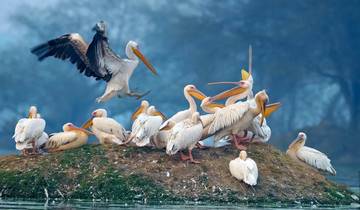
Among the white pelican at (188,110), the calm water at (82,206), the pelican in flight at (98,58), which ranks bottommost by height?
the calm water at (82,206)

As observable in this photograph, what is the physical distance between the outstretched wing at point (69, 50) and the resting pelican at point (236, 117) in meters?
2.86

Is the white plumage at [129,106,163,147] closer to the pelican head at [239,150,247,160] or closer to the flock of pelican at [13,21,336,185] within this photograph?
the flock of pelican at [13,21,336,185]

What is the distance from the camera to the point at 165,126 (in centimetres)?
1589

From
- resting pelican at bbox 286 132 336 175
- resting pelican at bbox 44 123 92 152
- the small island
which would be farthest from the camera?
resting pelican at bbox 286 132 336 175

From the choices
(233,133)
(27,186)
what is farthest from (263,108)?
(27,186)

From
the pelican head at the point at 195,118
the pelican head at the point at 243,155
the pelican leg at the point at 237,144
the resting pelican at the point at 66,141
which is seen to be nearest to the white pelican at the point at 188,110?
the pelican head at the point at 195,118

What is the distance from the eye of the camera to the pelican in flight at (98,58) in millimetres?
17219

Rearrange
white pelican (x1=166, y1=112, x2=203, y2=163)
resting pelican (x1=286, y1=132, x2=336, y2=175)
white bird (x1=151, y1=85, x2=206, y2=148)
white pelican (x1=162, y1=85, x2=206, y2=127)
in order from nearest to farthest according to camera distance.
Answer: white pelican (x1=166, y1=112, x2=203, y2=163) → white bird (x1=151, y1=85, x2=206, y2=148) → white pelican (x1=162, y1=85, x2=206, y2=127) → resting pelican (x1=286, y1=132, x2=336, y2=175)

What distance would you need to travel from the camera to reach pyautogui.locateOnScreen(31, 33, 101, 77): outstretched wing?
1753 centimetres

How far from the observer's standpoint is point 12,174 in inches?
588

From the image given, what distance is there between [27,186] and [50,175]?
1.21 feet

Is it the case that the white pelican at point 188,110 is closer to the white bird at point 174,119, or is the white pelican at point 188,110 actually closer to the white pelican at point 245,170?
the white bird at point 174,119

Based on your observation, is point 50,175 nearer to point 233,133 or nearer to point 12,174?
point 12,174

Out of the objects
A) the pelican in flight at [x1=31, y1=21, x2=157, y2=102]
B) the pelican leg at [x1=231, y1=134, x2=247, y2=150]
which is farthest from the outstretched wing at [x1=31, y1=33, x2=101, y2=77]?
the pelican leg at [x1=231, y1=134, x2=247, y2=150]
